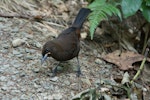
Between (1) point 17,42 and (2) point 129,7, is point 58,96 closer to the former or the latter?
(1) point 17,42

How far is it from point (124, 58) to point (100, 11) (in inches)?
26.1

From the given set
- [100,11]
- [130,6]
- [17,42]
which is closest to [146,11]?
[130,6]

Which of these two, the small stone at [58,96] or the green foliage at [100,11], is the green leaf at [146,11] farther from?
the small stone at [58,96]

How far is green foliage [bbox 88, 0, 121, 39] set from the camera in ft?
14.3

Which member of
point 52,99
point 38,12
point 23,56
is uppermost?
point 38,12

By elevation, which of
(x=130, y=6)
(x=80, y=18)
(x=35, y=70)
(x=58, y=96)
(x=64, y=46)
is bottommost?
(x=58, y=96)

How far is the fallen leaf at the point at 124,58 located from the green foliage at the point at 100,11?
51 cm

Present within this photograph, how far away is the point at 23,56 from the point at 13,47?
7.4 inches

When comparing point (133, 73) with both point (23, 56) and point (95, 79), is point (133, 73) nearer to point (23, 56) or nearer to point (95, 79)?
point (95, 79)

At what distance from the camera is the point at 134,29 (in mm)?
5188

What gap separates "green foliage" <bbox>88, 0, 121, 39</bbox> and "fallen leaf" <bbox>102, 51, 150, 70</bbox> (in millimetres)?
510

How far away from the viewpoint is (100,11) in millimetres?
4445

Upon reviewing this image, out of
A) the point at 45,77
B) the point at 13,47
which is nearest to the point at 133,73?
the point at 45,77

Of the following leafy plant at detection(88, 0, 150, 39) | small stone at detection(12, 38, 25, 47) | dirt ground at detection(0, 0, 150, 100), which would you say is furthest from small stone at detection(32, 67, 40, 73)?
leafy plant at detection(88, 0, 150, 39)
